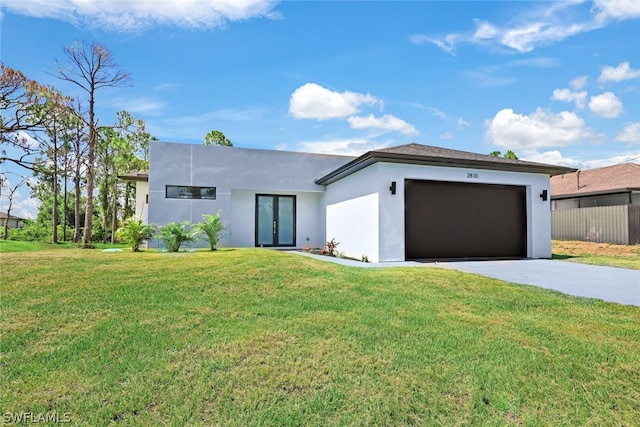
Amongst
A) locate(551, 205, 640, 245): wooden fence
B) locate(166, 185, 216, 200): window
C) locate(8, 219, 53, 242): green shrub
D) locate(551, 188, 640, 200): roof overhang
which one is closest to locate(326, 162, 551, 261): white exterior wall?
locate(166, 185, 216, 200): window

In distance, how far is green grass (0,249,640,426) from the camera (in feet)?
8.68

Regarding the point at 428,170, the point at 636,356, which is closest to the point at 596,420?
the point at 636,356

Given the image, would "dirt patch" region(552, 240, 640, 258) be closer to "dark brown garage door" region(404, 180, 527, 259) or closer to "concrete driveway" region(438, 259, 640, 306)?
"dark brown garage door" region(404, 180, 527, 259)

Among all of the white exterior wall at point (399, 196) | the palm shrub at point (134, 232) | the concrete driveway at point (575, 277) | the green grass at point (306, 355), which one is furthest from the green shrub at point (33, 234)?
the concrete driveway at point (575, 277)

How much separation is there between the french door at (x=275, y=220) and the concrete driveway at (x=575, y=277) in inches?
323

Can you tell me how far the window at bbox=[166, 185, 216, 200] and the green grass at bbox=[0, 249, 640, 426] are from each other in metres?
8.79

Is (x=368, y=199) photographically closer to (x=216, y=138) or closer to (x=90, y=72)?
(x=90, y=72)

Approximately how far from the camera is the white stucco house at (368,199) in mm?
10047

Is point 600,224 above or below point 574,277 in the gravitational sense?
above

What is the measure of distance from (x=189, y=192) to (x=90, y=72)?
7.57m

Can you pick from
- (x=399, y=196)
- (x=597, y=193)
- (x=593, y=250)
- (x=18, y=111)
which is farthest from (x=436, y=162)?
(x=18, y=111)

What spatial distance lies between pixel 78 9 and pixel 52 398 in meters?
9.10

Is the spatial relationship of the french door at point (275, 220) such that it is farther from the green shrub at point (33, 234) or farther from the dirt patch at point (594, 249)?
the green shrub at point (33, 234)

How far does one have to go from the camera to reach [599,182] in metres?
19.6
